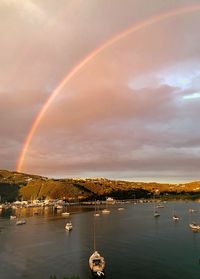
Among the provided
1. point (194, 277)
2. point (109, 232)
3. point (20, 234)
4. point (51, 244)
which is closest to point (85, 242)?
point (51, 244)

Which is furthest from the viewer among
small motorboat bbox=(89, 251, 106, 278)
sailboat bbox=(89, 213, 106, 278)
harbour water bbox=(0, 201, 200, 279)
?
harbour water bbox=(0, 201, 200, 279)

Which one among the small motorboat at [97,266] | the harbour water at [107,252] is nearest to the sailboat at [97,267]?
the small motorboat at [97,266]

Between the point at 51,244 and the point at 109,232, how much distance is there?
30.2 meters

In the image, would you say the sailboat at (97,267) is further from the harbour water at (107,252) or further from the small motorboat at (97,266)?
the harbour water at (107,252)

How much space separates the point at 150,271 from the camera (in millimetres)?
66812

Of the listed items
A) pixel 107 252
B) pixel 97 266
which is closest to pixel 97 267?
pixel 97 266

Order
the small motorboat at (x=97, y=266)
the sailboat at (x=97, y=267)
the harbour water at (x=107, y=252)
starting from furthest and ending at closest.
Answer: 1. the harbour water at (x=107, y=252)
2. the small motorboat at (x=97, y=266)
3. the sailboat at (x=97, y=267)

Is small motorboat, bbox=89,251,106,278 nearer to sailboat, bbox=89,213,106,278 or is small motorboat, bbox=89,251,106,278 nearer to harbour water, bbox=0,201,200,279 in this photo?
sailboat, bbox=89,213,106,278

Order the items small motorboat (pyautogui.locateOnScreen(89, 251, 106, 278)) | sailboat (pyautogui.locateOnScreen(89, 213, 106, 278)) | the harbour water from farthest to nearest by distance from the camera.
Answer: the harbour water
small motorboat (pyautogui.locateOnScreen(89, 251, 106, 278))
sailboat (pyautogui.locateOnScreen(89, 213, 106, 278))

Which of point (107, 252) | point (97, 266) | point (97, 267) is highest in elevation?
point (97, 266)

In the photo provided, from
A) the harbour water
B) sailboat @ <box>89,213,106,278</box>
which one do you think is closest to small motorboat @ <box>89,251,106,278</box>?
sailboat @ <box>89,213,106,278</box>

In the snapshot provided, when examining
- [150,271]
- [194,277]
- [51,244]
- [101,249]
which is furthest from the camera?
[51,244]

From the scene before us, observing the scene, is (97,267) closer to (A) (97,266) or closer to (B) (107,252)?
(A) (97,266)

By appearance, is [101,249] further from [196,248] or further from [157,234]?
[157,234]
